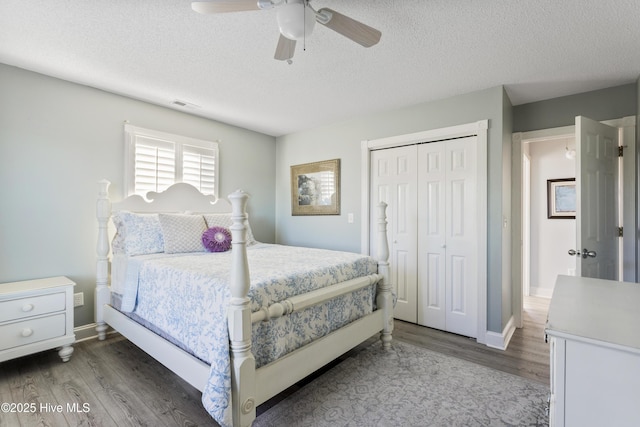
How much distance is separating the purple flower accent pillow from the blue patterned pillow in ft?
1.33

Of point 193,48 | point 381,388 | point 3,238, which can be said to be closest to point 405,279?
point 381,388

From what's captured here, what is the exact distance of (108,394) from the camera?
6.61ft

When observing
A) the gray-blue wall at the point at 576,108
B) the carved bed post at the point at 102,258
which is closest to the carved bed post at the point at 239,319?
the carved bed post at the point at 102,258

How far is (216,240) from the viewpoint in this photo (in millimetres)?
3018

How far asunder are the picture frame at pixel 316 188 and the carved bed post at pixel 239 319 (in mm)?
2655

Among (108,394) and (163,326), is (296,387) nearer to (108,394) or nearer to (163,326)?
(163,326)

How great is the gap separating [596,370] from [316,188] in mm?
3612

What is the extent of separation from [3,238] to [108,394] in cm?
162

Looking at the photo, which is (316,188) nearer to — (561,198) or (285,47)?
(285,47)

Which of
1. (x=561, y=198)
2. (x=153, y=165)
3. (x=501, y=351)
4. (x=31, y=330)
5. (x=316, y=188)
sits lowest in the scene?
(x=501, y=351)

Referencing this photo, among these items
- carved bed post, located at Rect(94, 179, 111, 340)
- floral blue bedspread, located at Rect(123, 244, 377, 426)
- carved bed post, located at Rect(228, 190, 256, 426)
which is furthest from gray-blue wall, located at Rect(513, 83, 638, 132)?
carved bed post, located at Rect(94, 179, 111, 340)

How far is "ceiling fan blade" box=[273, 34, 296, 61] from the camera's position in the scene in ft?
5.63

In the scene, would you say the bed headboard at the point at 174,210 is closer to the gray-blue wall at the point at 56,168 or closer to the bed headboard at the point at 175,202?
the bed headboard at the point at 175,202

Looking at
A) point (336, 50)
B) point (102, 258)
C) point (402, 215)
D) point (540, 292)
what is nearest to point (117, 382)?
point (102, 258)
